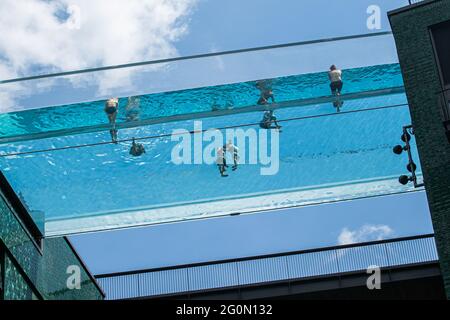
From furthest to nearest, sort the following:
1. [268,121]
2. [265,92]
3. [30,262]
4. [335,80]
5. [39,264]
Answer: [39,264]
[30,262]
[268,121]
[335,80]
[265,92]

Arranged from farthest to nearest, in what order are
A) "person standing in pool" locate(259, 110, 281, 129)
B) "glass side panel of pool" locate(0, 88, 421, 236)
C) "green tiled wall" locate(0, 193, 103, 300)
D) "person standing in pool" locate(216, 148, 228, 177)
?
"green tiled wall" locate(0, 193, 103, 300)
"person standing in pool" locate(216, 148, 228, 177)
"glass side panel of pool" locate(0, 88, 421, 236)
"person standing in pool" locate(259, 110, 281, 129)

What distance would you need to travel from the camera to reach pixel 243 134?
1708cm

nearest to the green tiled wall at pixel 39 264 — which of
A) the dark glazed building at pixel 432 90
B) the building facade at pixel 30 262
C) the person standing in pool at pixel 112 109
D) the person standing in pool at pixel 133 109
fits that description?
the building facade at pixel 30 262

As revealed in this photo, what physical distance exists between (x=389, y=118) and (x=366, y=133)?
0.59m

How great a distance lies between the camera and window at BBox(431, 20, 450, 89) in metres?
20.4

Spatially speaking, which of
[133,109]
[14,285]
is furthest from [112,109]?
[14,285]

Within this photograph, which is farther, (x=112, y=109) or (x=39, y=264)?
(x=39, y=264)

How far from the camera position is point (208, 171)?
58.3 ft

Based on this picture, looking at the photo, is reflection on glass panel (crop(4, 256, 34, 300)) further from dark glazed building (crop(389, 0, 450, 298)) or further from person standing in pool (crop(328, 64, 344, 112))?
dark glazed building (crop(389, 0, 450, 298))

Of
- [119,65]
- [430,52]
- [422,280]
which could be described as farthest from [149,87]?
[422,280]

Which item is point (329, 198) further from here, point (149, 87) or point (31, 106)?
point (31, 106)

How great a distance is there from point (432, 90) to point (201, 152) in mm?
6262

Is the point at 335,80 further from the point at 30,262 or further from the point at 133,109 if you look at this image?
the point at 30,262

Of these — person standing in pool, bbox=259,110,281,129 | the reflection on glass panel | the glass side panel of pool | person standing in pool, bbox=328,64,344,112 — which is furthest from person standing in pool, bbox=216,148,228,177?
the reflection on glass panel
